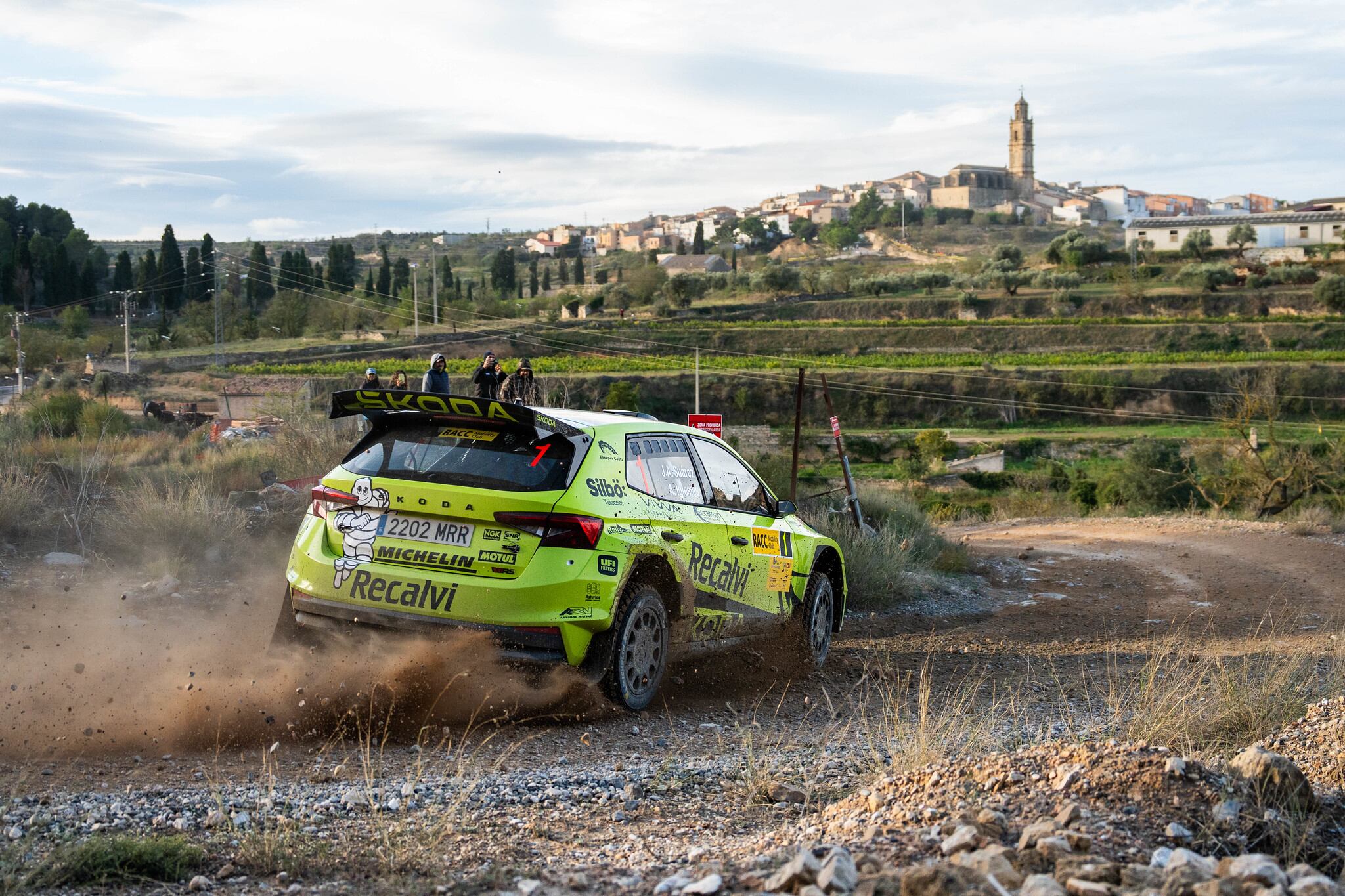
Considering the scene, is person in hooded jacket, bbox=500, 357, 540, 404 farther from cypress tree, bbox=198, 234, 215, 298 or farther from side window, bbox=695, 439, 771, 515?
cypress tree, bbox=198, 234, 215, 298

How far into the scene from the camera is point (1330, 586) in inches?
658

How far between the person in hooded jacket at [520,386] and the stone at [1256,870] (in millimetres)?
11704

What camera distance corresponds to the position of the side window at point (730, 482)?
8.33 meters

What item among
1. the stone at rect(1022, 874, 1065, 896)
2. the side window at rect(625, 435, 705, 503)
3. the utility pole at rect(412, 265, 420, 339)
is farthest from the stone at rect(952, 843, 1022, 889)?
the utility pole at rect(412, 265, 420, 339)

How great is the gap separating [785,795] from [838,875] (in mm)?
1917

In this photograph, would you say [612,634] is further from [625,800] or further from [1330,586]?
[1330,586]

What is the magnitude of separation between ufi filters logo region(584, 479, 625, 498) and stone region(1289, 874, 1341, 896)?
413 cm

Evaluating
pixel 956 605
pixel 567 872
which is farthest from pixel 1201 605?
pixel 567 872

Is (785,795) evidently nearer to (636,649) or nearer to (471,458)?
(636,649)

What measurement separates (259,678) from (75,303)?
93.1 meters

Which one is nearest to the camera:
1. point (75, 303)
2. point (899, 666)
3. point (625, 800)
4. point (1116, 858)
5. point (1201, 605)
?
point (1116, 858)

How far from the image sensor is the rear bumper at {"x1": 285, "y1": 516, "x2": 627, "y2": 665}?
6.39 meters

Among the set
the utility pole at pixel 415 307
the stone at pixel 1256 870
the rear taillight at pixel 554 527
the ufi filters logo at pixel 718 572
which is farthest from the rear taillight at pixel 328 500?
the utility pole at pixel 415 307

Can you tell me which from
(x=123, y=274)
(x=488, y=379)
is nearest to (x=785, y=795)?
(x=488, y=379)
